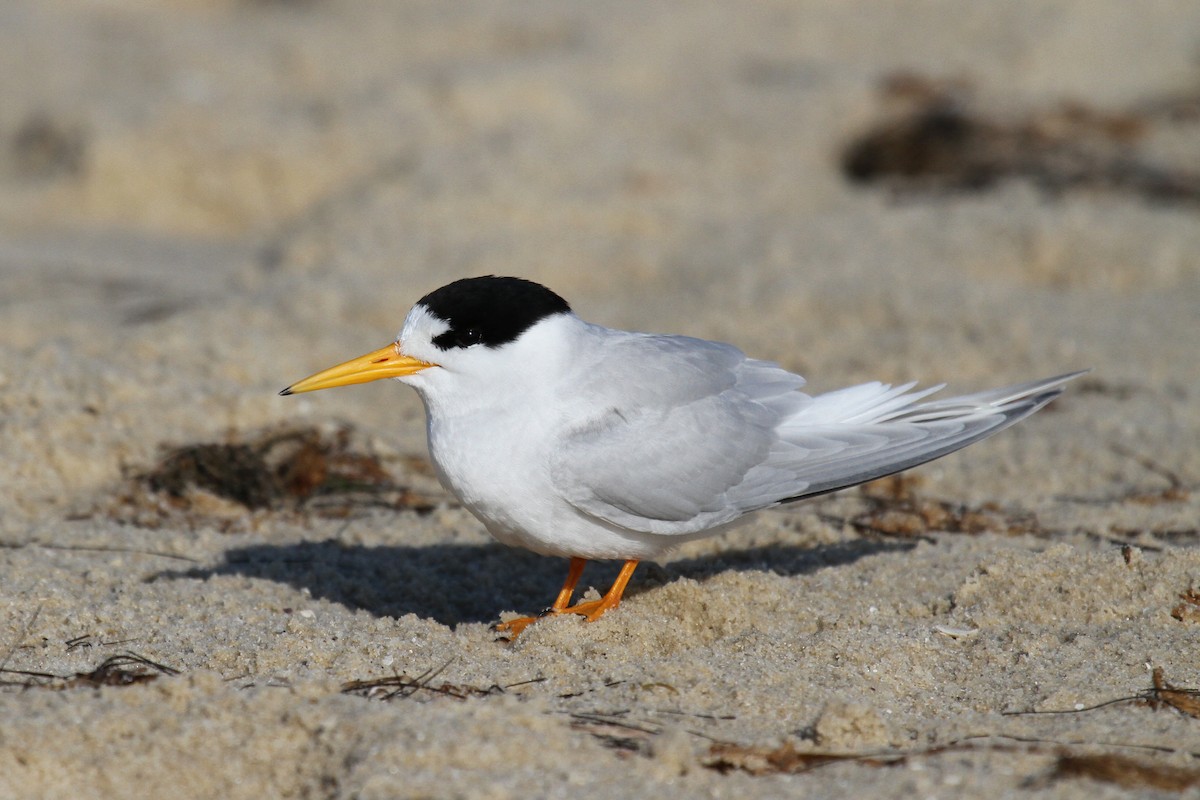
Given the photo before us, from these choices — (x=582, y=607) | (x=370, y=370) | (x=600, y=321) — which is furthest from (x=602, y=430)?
(x=600, y=321)

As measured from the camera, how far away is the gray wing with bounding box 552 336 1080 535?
3.45 meters

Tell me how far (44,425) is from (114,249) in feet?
11.6

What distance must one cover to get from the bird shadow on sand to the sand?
0.02 metres

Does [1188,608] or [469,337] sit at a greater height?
[469,337]

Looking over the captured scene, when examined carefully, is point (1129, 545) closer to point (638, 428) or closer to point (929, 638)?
point (929, 638)

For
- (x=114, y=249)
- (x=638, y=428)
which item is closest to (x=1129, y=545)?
(x=638, y=428)

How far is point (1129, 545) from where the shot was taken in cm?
403

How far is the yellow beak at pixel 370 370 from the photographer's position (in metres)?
3.62

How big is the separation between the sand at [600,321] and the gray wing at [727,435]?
292 mm

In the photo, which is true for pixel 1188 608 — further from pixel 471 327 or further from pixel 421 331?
pixel 421 331

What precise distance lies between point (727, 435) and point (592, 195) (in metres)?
4.17

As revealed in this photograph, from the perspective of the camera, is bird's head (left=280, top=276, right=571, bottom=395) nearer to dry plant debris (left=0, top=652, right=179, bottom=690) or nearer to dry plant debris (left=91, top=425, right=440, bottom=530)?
dry plant debris (left=0, top=652, right=179, bottom=690)

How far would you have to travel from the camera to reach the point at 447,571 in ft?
14.0

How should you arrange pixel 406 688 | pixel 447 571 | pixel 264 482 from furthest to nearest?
pixel 264 482 < pixel 447 571 < pixel 406 688
